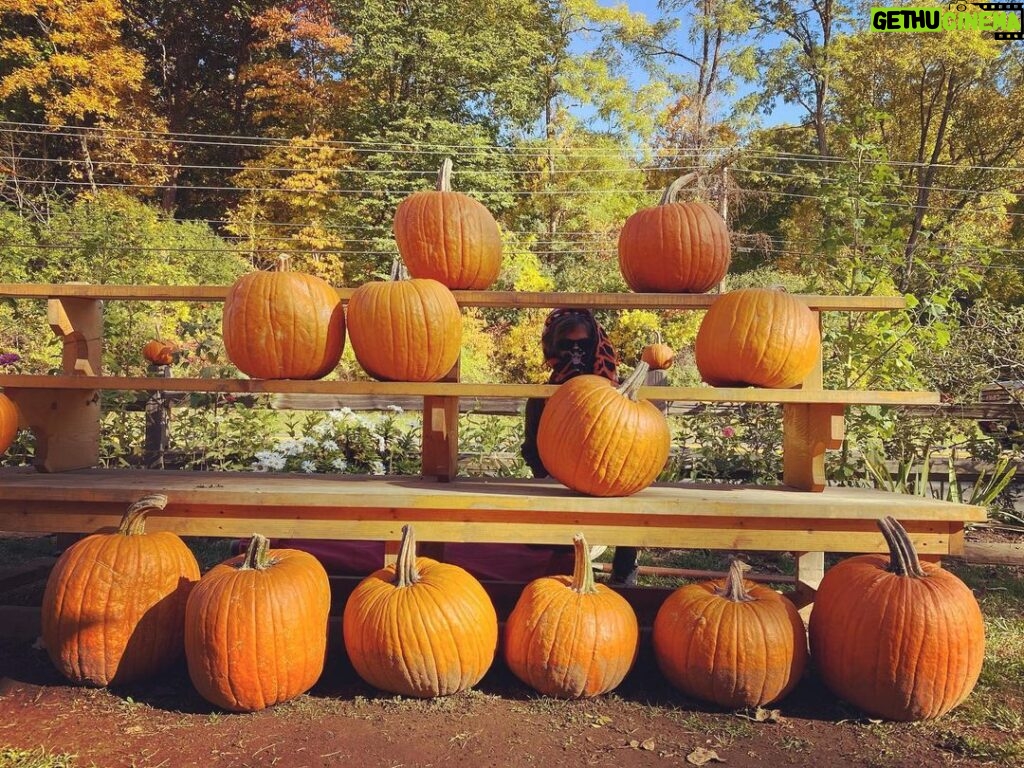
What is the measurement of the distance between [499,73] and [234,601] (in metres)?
22.0

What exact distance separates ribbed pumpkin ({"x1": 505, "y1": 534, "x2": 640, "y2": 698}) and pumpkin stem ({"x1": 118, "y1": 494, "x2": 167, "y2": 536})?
135cm

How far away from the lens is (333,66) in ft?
70.1

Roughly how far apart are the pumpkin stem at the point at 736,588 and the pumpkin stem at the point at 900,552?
490mm

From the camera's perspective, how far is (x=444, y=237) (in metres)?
3.11

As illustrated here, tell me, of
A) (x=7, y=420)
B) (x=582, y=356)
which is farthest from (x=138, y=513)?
(x=582, y=356)

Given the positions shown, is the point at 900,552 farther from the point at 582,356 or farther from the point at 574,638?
the point at 582,356

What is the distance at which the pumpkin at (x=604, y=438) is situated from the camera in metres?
2.70

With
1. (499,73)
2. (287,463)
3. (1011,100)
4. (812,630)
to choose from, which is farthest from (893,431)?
(1011,100)

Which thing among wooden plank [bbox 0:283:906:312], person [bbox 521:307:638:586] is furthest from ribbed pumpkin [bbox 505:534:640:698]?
person [bbox 521:307:638:586]

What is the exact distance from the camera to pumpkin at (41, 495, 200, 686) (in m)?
2.54

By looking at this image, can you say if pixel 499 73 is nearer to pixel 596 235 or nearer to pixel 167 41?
pixel 596 235

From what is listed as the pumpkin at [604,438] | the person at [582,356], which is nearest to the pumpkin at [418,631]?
the pumpkin at [604,438]

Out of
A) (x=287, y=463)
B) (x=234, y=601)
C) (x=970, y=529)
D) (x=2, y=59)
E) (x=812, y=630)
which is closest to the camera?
(x=234, y=601)

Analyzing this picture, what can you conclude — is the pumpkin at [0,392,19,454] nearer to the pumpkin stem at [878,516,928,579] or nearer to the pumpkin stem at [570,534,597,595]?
the pumpkin stem at [570,534,597,595]
